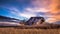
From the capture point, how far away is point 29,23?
2.10 metres

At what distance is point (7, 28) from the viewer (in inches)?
82.4

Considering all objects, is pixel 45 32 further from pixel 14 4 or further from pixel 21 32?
pixel 14 4

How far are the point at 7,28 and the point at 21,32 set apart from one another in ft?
0.60

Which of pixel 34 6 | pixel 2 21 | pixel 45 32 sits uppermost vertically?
pixel 34 6

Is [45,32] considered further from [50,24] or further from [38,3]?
[38,3]

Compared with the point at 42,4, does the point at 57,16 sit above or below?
below

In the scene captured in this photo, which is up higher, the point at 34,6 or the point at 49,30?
the point at 34,6

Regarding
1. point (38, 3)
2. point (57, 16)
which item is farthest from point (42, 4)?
point (57, 16)

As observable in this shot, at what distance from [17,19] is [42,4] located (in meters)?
0.37

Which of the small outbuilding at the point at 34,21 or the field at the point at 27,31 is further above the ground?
the small outbuilding at the point at 34,21

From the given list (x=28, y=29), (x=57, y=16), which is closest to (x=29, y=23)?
(x=28, y=29)

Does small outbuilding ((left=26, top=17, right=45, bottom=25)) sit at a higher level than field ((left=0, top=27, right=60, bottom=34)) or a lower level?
higher

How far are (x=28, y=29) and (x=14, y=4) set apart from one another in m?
0.37

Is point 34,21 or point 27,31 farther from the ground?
point 34,21
